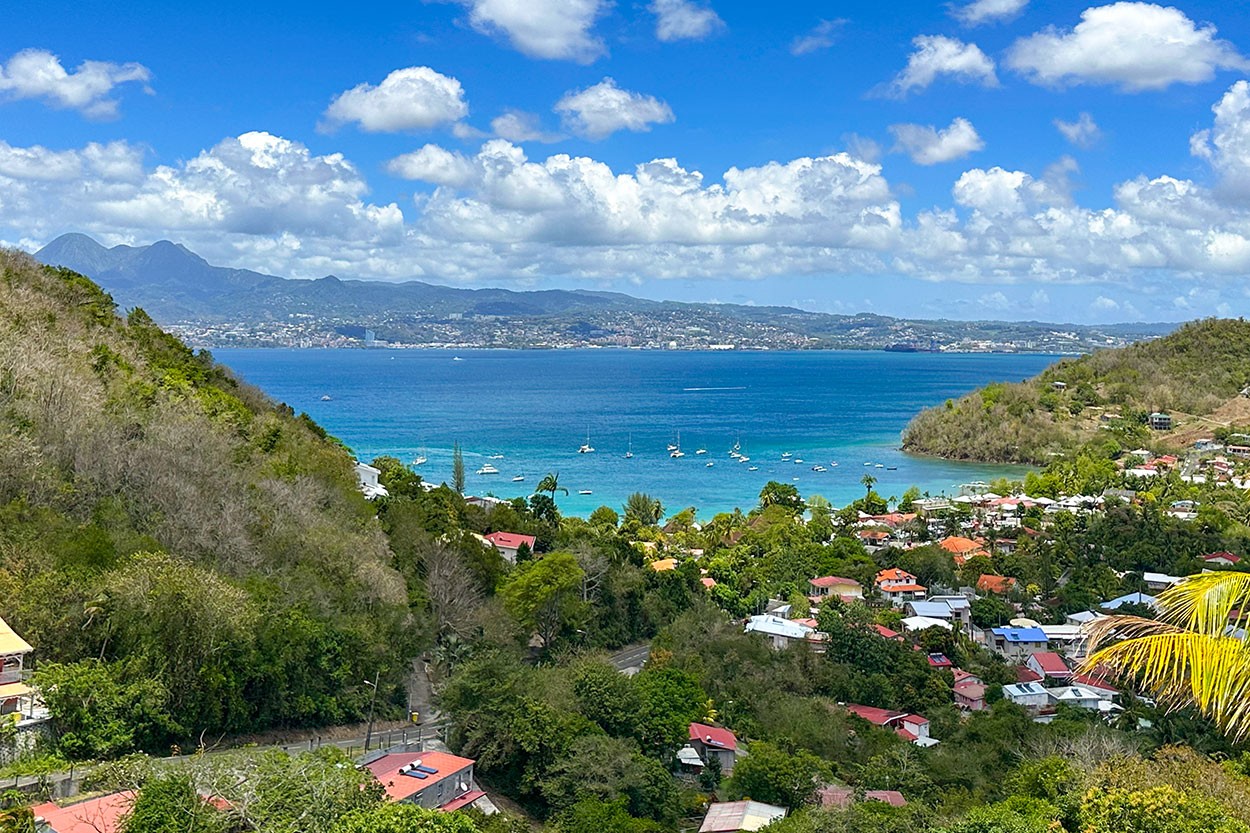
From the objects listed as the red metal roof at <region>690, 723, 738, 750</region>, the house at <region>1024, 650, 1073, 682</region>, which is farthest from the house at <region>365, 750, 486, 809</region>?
the house at <region>1024, 650, 1073, 682</region>

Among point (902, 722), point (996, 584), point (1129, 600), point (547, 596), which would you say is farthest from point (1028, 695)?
point (547, 596)

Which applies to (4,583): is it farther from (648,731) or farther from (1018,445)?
(1018,445)

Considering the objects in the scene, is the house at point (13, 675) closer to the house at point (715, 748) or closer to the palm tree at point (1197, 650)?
→ the house at point (715, 748)

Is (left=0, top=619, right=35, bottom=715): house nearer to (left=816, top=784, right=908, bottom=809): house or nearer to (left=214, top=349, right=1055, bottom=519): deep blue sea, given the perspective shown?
(left=816, top=784, right=908, bottom=809): house

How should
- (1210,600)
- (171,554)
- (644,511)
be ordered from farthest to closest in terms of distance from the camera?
(644,511)
(171,554)
(1210,600)

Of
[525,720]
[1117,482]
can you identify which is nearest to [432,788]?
[525,720]

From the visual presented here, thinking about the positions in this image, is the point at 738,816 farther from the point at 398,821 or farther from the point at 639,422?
the point at 639,422

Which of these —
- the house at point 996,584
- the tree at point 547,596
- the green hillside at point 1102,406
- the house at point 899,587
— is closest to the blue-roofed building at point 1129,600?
the house at point 996,584
